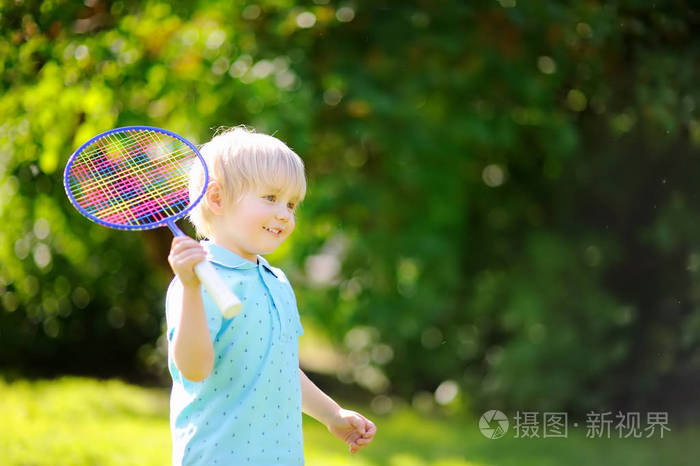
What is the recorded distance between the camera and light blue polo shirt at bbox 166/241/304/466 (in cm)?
206

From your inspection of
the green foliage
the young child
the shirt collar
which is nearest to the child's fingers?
the young child

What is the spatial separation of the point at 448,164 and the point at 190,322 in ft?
14.1

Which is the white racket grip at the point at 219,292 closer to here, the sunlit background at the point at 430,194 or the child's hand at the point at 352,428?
the child's hand at the point at 352,428

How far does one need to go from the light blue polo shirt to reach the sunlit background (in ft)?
8.12

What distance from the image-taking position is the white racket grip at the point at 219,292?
1812 millimetres

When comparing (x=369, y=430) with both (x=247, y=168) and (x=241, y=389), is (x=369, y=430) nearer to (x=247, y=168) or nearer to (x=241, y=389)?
(x=241, y=389)

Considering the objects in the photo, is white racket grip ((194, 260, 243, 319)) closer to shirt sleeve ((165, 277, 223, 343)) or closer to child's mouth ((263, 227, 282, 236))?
shirt sleeve ((165, 277, 223, 343))

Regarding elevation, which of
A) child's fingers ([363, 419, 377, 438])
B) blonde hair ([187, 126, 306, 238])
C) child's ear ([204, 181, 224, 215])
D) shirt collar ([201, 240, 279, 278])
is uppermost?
blonde hair ([187, 126, 306, 238])

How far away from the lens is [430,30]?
5.48 metres

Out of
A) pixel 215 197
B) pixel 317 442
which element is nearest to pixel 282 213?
pixel 215 197

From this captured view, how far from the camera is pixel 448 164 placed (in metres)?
6.04

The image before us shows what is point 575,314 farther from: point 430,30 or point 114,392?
point 114,392

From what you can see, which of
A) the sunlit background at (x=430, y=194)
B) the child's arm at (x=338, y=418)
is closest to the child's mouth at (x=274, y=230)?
the child's arm at (x=338, y=418)

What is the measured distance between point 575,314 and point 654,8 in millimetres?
2153
